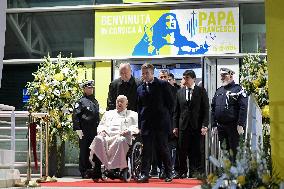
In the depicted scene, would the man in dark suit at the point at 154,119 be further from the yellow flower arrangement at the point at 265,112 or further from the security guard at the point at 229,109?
the yellow flower arrangement at the point at 265,112

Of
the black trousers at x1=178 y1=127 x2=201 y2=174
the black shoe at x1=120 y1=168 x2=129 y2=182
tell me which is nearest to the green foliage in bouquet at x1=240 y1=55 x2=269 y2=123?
the black trousers at x1=178 y1=127 x2=201 y2=174

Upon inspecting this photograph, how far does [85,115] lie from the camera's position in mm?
9836

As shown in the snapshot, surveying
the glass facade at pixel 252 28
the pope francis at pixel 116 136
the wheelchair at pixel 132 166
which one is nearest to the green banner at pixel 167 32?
the glass facade at pixel 252 28

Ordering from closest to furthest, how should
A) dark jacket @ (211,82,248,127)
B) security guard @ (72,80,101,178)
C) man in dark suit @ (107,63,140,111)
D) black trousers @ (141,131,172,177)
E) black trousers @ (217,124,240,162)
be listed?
black trousers @ (141,131,172,177), black trousers @ (217,124,240,162), dark jacket @ (211,82,248,127), man in dark suit @ (107,63,140,111), security guard @ (72,80,101,178)

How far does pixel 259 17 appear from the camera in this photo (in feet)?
40.8

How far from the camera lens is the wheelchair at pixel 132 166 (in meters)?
8.56

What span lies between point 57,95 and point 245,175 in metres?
6.71

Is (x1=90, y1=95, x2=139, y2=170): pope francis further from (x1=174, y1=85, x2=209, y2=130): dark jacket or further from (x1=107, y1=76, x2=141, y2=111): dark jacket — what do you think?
(x1=174, y1=85, x2=209, y2=130): dark jacket

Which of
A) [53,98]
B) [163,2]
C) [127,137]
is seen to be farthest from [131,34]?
[127,137]

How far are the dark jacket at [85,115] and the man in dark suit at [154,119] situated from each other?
5.42 feet

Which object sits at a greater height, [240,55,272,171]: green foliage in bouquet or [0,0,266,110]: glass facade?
[0,0,266,110]: glass facade

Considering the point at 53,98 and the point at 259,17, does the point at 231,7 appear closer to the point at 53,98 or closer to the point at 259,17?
the point at 259,17

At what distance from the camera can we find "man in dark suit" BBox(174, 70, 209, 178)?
914 cm

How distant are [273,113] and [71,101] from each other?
6433 millimetres
